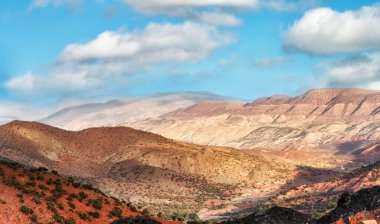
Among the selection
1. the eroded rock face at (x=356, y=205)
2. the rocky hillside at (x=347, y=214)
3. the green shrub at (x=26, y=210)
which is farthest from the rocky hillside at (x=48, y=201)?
the eroded rock face at (x=356, y=205)

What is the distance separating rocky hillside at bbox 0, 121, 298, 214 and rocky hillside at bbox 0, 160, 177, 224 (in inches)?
2432

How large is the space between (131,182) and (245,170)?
35.5 meters

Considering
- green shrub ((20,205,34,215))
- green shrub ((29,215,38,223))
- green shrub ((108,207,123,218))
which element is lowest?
green shrub ((108,207,123,218))

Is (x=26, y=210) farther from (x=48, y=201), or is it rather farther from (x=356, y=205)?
(x=356, y=205)

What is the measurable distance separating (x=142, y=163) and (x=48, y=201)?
337ft

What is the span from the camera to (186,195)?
127m

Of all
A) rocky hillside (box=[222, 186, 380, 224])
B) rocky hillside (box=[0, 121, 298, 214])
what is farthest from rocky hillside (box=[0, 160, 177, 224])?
rocky hillside (box=[0, 121, 298, 214])

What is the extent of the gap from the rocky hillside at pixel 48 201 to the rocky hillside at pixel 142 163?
61.8m

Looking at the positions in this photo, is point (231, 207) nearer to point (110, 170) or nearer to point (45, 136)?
point (110, 170)

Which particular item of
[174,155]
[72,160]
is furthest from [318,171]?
[72,160]

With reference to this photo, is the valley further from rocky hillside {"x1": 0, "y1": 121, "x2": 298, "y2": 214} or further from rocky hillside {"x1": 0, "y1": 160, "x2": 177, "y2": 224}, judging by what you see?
rocky hillside {"x1": 0, "y1": 160, "x2": 177, "y2": 224}

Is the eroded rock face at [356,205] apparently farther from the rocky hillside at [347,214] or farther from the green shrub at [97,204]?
the green shrub at [97,204]

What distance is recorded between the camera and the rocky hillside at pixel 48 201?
137 feet

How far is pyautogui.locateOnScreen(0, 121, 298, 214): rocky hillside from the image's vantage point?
4988 inches
